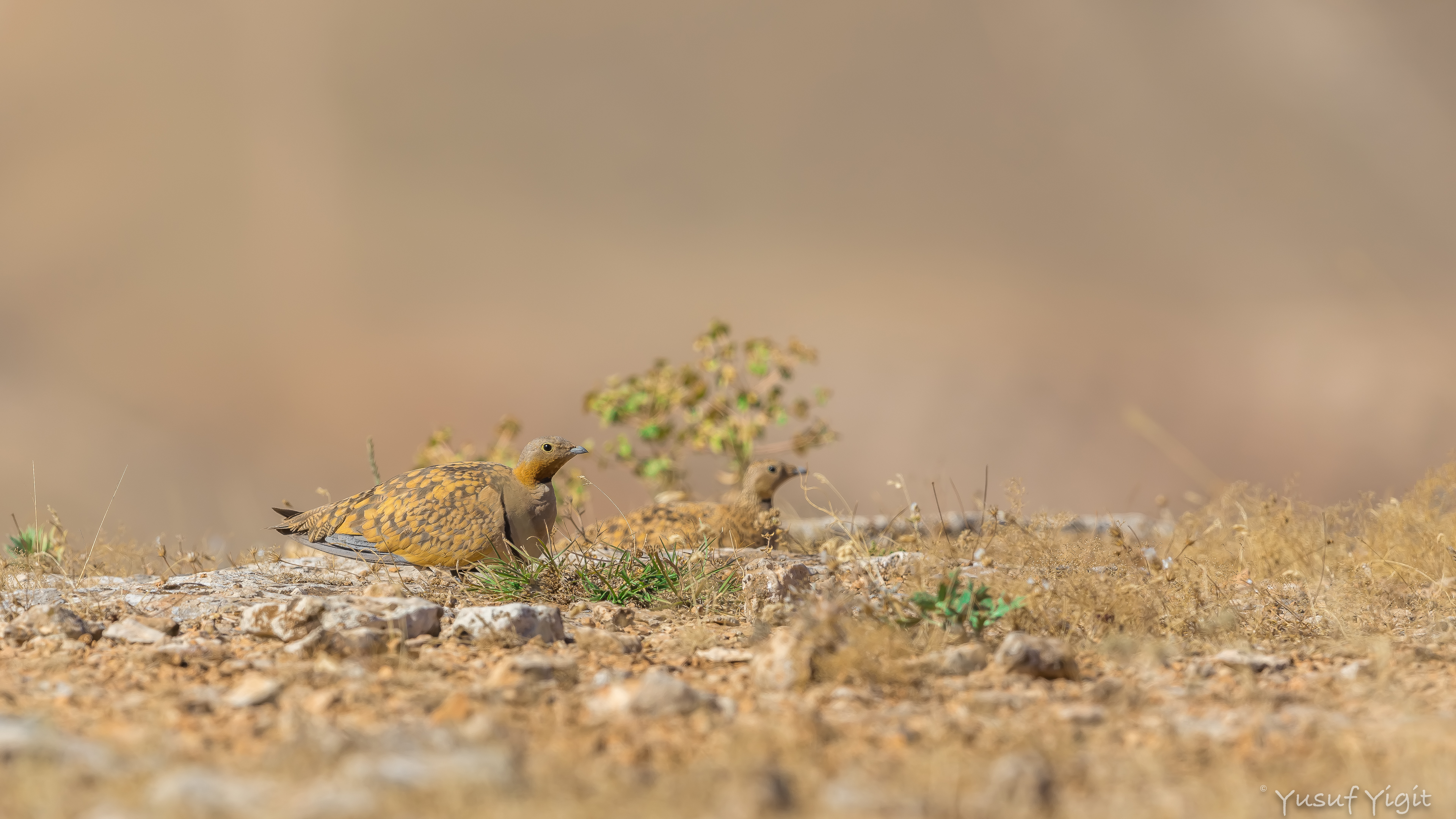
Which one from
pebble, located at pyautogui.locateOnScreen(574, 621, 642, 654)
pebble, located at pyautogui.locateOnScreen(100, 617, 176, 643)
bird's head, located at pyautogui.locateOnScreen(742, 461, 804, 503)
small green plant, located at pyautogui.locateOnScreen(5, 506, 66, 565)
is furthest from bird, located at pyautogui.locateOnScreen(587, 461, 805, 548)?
small green plant, located at pyautogui.locateOnScreen(5, 506, 66, 565)

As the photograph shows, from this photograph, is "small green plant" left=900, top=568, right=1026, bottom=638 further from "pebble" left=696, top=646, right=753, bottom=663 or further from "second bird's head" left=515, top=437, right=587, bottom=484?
"second bird's head" left=515, top=437, right=587, bottom=484

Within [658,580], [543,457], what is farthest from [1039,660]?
[543,457]

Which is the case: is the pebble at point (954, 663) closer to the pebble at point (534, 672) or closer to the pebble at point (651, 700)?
the pebble at point (651, 700)

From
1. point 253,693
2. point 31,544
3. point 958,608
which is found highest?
point 958,608

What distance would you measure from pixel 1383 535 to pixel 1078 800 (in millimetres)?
4683

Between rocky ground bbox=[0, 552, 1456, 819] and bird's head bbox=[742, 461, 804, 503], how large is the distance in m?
2.50

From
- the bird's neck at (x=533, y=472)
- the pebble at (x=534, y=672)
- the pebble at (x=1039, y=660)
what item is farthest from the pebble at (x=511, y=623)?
the pebble at (x=1039, y=660)

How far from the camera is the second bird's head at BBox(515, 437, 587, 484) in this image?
18.0ft

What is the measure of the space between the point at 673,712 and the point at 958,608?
1588 millimetres

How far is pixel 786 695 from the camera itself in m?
3.46

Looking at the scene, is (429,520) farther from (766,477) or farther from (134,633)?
(766,477)

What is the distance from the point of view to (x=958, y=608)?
4234mm

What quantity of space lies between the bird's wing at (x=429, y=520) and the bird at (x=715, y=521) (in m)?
0.74

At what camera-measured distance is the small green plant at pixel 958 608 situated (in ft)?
13.7
